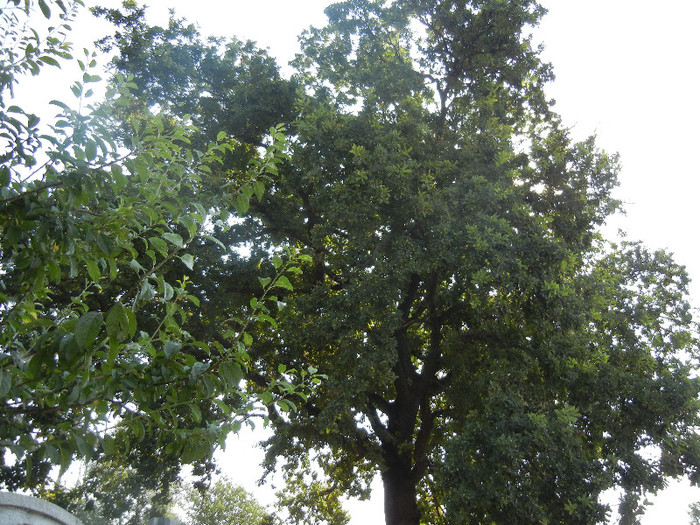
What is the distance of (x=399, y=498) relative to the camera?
41.3 ft

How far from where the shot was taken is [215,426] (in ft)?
9.22

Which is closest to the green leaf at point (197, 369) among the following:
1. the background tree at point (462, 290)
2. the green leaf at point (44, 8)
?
the green leaf at point (44, 8)

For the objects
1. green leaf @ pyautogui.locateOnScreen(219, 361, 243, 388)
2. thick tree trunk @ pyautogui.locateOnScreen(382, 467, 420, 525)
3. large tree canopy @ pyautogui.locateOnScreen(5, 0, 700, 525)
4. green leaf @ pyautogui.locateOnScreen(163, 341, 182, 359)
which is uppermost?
large tree canopy @ pyautogui.locateOnScreen(5, 0, 700, 525)

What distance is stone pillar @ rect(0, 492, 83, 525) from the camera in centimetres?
500

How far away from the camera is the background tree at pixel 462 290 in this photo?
9.50 meters

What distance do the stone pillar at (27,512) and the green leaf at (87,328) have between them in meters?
4.23

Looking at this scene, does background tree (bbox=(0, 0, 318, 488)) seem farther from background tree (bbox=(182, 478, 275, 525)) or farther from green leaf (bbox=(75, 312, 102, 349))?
background tree (bbox=(182, 478, 275, 525))

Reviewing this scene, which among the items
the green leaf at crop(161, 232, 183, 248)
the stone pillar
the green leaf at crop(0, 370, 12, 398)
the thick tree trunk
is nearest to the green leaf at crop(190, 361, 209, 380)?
the green leaf at crop(161, 232, 183, 248)

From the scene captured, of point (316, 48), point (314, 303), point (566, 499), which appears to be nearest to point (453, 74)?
point (316, 48)

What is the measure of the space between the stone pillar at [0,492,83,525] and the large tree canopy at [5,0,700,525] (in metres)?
4.48

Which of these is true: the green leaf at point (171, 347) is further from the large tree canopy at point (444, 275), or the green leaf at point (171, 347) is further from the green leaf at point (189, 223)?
the large tree canopy at point (444, 275)

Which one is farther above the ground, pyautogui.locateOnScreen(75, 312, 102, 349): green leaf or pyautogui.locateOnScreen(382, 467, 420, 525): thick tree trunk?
pyautogui.locateOnScreen(382, 467, 420, 525): thick tree trunk

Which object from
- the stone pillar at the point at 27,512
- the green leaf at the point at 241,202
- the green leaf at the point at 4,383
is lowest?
the green leaf at the point at 4,383

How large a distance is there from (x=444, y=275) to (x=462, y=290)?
1.61 feet
